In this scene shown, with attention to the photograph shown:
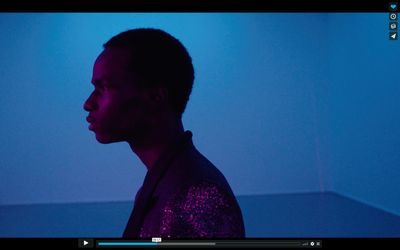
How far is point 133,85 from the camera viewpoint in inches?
31.7

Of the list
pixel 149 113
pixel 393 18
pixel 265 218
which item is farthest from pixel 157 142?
pixel 265 218

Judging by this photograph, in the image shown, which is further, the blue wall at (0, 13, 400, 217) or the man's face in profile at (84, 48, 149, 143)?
the blue wall at (0, 13, 400, 217)

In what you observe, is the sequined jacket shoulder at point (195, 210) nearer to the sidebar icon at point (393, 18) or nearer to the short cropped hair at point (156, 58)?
the short cropped hair at point (156, 58)

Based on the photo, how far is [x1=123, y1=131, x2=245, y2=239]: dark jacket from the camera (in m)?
0.68

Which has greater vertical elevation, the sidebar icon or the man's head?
the sidebar icon

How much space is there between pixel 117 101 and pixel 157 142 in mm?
121

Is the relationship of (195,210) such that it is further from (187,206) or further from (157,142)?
(157,142)

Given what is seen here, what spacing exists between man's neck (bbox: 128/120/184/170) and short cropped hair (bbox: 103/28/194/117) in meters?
0.05

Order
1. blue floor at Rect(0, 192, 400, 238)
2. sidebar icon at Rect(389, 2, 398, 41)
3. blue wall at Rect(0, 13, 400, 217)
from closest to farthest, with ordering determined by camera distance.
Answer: sidebar icon at Rect(389, 2, 398, 41) → blue floor at Rect(0, 192, 400, 238) → blue wall at Rect(0, 13, 400, 217)

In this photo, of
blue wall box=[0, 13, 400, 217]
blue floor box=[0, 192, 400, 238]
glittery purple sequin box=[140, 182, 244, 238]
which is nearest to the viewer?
glittery purple sequin box=[140, 182, 244, 238]

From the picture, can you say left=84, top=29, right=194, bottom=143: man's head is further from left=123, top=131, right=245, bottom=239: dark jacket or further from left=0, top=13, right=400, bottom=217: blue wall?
left=0, top=13, right=400, bottom=217: blue wall
